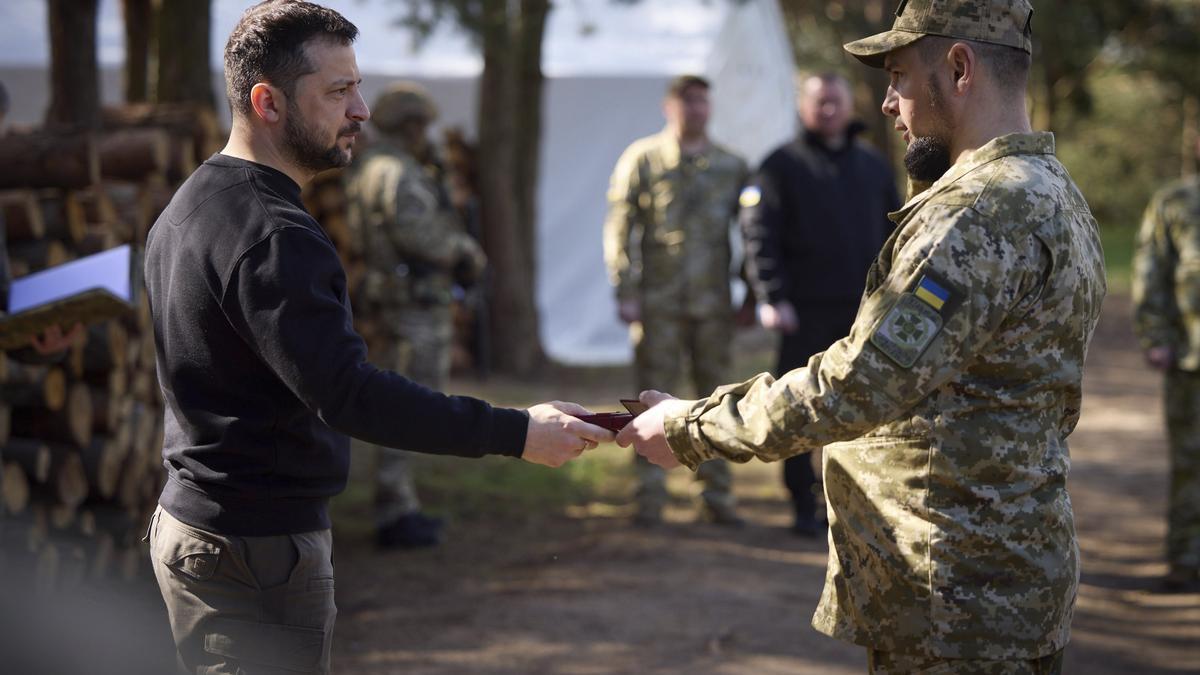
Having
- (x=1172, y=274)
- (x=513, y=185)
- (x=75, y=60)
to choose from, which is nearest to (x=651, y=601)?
(x=1172, y=274)

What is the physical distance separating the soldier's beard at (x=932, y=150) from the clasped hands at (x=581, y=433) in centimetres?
71

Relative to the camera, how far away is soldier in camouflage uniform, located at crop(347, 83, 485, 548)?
6441 millimetres

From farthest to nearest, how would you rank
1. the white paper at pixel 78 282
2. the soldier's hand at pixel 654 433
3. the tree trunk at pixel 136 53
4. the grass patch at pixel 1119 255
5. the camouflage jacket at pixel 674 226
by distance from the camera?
the grass patch at pixel 1119 255
the tree trunk at pixel 136 53
the camouflage jacket at pixel 674 226
the white paper at pixel 78 282
the soldier's hand at pixel 654 433

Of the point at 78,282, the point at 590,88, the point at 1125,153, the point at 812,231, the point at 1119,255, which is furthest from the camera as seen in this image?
the point at 1125,153

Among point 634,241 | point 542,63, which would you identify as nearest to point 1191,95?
point 542,63

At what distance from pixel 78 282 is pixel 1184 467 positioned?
506cm

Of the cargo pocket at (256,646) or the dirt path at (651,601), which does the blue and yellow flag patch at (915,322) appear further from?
the dirt path at (651,601)

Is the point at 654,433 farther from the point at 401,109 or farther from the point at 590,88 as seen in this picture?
the point at 590,88

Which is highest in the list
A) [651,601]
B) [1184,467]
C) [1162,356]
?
[1162,356]

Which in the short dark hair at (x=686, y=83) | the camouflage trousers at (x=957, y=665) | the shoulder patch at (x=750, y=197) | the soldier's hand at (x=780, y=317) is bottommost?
the soldier's hand at (x=780, y=317)

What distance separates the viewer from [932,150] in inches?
104

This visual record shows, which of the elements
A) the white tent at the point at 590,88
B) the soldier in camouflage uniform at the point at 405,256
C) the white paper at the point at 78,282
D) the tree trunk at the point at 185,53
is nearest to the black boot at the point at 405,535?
the soldier in camouflage uniform at the point at 405,256

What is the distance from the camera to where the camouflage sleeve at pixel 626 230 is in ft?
22.9

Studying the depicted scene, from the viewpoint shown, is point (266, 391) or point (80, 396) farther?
point (80, 396)
